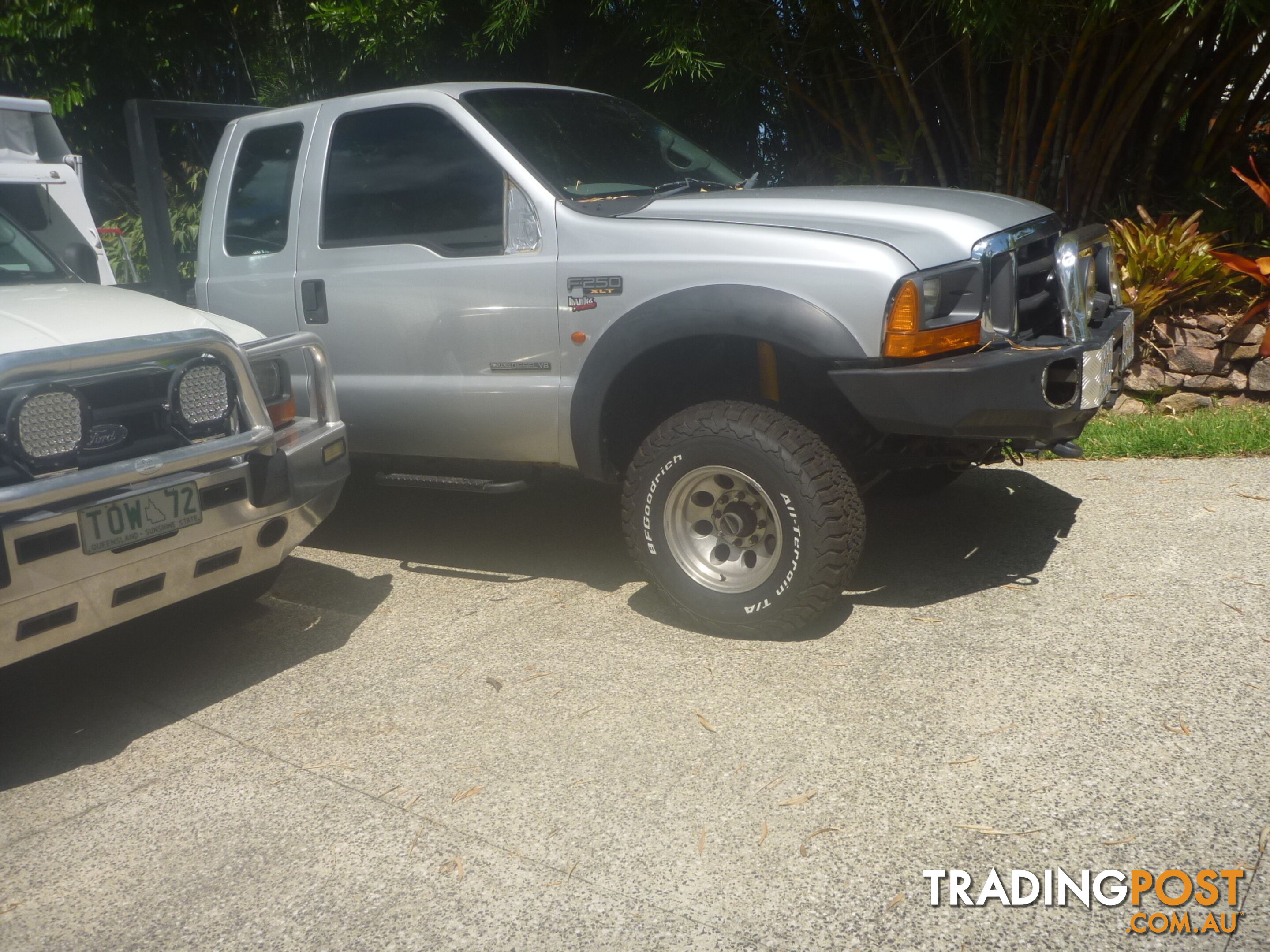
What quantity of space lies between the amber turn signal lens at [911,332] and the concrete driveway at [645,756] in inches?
38.5

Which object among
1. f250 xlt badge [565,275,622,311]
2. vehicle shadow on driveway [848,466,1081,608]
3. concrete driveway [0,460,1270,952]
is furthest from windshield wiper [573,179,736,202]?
vehicle shadow on driveway [848,466,1081,608]

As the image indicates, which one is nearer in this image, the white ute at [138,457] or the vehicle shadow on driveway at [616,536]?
the white ute at [138,457]

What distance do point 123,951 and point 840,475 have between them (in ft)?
7.72

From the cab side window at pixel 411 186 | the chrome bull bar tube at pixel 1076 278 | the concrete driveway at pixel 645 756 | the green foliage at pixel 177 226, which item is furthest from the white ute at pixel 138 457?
the green foliage at pixel 177 226

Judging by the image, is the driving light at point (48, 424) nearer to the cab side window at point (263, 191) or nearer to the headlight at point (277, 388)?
the headlight at point (277, 388)

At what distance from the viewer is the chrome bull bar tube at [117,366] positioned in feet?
9.62

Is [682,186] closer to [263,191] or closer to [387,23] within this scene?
[263,191]

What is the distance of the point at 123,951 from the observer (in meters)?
2.42

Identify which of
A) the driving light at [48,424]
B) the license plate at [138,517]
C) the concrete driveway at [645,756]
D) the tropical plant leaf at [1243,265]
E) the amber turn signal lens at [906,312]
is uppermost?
the amber turn signal lens at [906,312]

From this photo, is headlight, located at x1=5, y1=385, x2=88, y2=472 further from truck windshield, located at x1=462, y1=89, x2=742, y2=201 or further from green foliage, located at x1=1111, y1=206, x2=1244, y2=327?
green foliage, located at x1=1111, y1=206, x2=1244, y2=327

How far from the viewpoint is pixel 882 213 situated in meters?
3.67

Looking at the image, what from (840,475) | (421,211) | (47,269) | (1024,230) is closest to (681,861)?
(840,475)

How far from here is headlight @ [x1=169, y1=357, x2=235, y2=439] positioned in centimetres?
336

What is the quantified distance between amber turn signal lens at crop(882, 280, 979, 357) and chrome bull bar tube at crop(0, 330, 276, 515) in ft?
6.41
